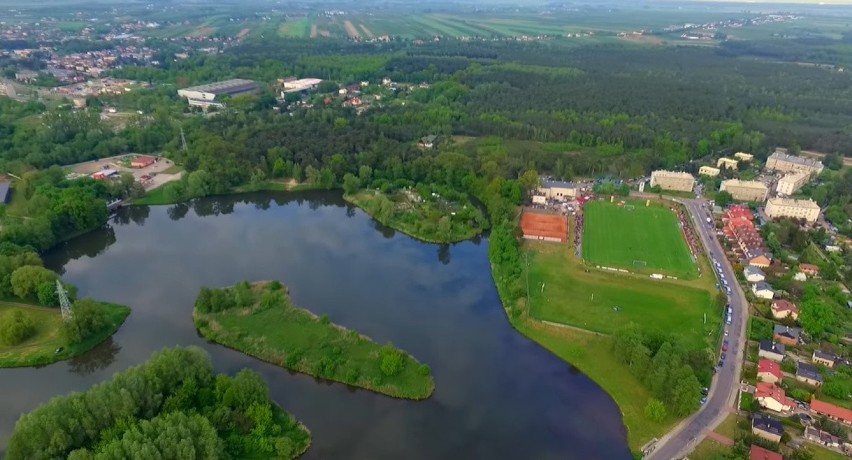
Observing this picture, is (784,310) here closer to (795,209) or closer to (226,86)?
(795,209)

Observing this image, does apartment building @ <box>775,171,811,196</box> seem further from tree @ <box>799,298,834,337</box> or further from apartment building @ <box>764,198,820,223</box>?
tree @ <box>799,298,834,337</box>

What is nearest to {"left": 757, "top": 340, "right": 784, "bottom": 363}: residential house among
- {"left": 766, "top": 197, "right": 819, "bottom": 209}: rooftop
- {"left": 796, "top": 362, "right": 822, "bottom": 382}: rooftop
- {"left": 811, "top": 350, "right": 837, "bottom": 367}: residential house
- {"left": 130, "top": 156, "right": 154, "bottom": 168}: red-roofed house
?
{"left": 796, "top": 362, "right": 822, "bottom": 382}: rooftop

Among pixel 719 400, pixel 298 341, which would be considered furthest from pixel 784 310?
pixel 298 341

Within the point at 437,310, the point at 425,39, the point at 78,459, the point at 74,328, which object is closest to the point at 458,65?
the point at 425,39

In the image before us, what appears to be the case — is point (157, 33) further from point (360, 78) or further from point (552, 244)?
point (552, 244)

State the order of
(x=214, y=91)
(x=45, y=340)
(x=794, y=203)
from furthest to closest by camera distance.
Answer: (x=214, y=91) → (x=794, y=203) → (x=45, y=340)

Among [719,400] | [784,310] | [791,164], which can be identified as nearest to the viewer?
[719,400]
